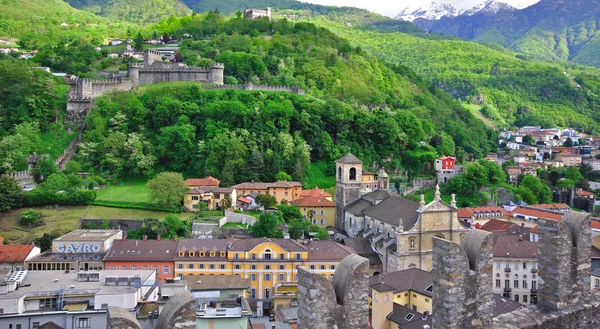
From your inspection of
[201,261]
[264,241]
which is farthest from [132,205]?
[264,241]

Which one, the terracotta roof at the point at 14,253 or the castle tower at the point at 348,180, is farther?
the castle tower at the point at 348,180

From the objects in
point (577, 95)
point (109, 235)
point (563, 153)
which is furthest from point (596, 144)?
point (109, 235)

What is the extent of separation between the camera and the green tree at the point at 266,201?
47.4 m

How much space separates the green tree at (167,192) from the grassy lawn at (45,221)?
261 inches

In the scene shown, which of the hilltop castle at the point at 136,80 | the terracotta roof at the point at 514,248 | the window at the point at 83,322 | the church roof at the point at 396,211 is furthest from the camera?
the hilltop castle at the point at 136,80

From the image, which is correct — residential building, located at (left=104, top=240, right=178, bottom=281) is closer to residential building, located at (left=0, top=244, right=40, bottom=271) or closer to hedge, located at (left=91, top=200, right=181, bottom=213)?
residential building, located at (left=0, top=244, right=40, bottom=271)

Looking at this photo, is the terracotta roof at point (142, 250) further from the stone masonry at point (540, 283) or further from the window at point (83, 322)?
the stone masonry at point (540, 283)

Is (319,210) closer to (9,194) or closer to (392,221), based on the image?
(392,221)

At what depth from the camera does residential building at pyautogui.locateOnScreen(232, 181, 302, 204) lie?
163 ft

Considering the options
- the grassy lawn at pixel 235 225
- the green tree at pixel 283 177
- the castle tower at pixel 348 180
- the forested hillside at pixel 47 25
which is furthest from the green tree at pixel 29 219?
the forested hillside at pixel 47 25

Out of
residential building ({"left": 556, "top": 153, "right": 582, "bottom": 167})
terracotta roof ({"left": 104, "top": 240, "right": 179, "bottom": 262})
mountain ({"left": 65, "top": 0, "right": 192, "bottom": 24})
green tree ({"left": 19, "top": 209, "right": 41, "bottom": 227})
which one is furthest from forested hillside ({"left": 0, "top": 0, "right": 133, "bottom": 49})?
residential building ({"left": 556, "top": 153, "right": 582, "bottom": 167})

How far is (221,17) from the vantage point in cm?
11088

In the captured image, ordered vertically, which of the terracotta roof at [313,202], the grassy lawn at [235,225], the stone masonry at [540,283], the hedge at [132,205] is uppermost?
the stone masonry at [540,283]

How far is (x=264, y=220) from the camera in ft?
137
